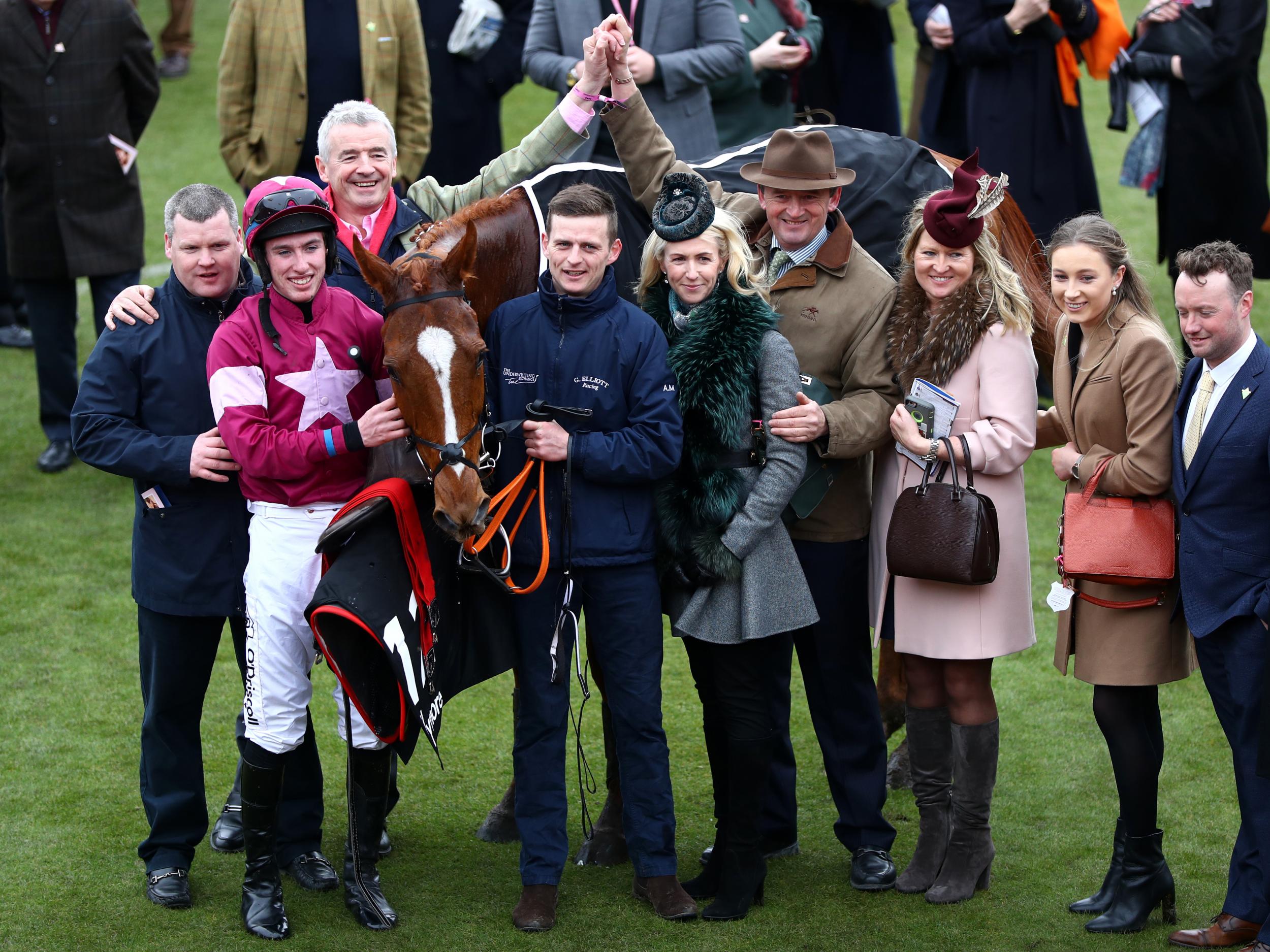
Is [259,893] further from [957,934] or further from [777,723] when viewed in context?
[957,934]

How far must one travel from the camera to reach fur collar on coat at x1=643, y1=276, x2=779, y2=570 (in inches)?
157

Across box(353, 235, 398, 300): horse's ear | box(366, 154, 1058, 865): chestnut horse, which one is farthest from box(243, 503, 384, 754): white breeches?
box(353, 235, 398, 300): horse's ear

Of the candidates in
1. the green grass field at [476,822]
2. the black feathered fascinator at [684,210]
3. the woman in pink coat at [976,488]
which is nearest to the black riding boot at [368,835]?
the green grass field at [476,822]

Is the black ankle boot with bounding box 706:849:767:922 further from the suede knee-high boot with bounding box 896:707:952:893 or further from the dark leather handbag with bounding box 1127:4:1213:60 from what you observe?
the dark leather handbag with bounding box 1127:4:1213:60

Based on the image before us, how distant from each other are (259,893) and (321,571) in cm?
91

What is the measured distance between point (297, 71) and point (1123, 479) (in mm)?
4616

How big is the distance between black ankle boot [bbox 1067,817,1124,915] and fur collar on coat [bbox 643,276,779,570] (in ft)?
4.22

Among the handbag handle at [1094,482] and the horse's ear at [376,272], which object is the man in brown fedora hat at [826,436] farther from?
the horse's ear at [376,272]

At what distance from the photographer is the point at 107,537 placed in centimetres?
703

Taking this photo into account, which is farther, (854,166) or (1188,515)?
(854,166)

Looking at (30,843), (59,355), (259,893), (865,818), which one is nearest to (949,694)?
(865,818)

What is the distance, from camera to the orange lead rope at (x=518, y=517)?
3.84m

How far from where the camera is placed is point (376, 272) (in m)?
3.77

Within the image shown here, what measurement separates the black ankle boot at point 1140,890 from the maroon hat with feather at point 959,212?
165 centimetres
